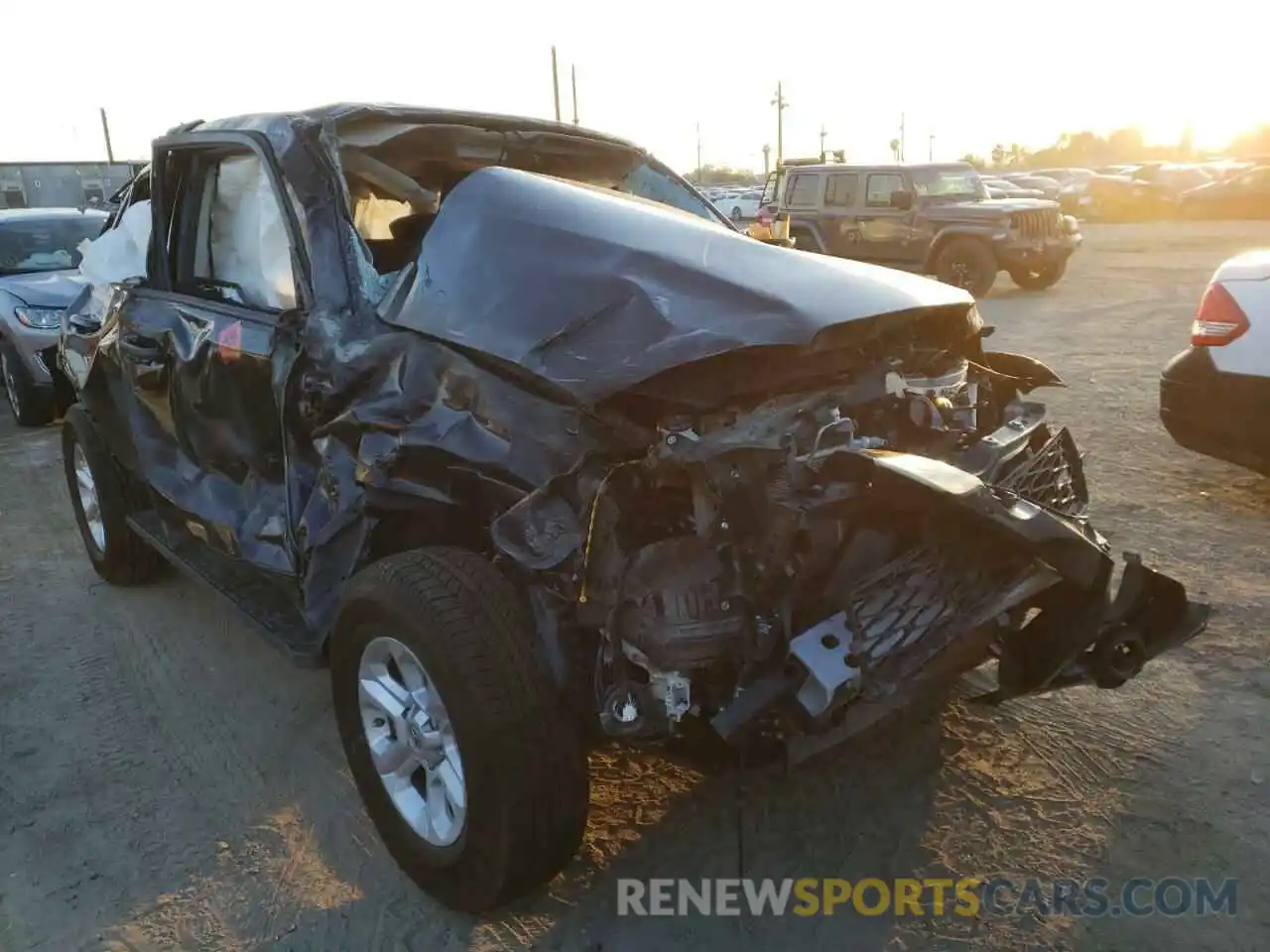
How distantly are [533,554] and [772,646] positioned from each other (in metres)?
0.59

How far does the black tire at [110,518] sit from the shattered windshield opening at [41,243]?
16.6ft

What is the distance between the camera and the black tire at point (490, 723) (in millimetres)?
2238

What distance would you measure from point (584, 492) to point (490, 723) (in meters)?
0.58

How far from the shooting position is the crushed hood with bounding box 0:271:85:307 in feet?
26.6

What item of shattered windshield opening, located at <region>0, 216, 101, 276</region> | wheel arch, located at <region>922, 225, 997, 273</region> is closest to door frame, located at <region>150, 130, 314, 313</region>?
shattered windshield opening, located at <region>0, 216, 101, 276</region>

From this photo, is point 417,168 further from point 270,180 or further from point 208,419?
point 208,419

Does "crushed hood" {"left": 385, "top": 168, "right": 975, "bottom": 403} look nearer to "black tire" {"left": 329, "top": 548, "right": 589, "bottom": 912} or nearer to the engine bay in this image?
the engine bay

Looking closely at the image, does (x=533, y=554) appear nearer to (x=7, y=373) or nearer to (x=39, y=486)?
(x=39, y=486)

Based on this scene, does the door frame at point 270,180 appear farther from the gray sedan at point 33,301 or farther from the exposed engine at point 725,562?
the gray sedan at point 33,301

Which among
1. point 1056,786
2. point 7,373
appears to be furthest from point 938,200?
point 1056,786

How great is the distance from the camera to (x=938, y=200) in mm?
14602

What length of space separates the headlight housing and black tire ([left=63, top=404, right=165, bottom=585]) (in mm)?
3765

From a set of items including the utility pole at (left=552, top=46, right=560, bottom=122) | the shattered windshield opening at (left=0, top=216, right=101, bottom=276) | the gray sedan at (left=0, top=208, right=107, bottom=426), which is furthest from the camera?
the utility pole at (left=552, top=46, right=560, bottom=122)

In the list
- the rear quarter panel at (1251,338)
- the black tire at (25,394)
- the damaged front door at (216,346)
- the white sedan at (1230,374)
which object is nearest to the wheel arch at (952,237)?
the white sedan at (1230,374)
